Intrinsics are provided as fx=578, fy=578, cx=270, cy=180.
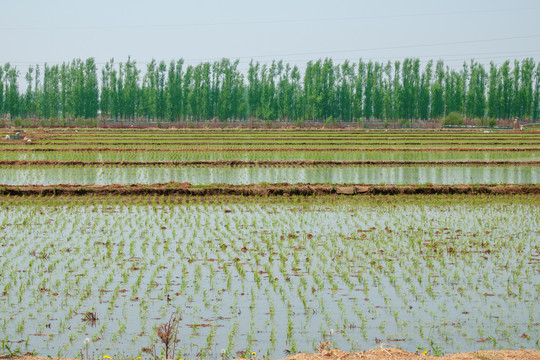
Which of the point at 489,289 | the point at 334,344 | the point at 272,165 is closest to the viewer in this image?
the point at 334,344

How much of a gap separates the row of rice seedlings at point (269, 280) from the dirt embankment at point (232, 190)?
10.5ft

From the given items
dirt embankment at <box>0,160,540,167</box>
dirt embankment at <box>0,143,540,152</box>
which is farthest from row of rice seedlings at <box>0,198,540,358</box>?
dirt embankment at <box>0,143,540,152</box>

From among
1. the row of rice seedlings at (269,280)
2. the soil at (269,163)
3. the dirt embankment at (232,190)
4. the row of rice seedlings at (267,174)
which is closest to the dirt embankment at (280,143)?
the soil at (269,163)

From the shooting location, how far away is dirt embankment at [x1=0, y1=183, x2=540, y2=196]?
17.2 metres

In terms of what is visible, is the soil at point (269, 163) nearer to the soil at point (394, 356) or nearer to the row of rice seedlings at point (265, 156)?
the row of rice seedlings at point (265, 156)

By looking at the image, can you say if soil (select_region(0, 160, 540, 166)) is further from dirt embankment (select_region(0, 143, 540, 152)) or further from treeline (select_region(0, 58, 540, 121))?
treeline (select_region(0, 58, 540, 121))

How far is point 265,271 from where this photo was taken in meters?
8.98

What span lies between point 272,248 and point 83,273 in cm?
338

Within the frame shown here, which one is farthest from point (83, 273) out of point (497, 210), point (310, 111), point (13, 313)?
point (310, 111)

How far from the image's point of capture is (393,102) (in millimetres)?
75750

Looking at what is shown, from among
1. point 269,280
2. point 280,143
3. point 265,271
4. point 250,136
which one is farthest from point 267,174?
point 250,136

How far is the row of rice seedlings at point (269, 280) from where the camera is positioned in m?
6.47

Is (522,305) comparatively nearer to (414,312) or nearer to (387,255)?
(414,312)

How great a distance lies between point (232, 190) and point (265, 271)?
8.74 metres
